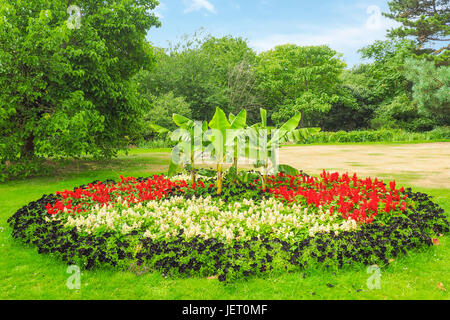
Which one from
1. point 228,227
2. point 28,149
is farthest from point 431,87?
point 28,149

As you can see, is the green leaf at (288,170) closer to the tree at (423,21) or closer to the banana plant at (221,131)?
the banana plant at (221,131)

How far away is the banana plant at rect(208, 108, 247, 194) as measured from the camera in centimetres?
612

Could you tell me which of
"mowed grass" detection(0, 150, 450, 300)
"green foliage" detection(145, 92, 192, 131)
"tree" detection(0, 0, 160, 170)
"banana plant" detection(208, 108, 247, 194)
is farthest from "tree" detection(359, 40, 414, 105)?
"mowed grass" detection(0, 150, 450, 300)

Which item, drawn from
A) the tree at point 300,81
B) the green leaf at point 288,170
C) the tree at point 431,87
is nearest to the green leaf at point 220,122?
the green leaf at point 288,170

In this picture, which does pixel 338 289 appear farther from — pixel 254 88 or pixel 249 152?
pixel 254 88

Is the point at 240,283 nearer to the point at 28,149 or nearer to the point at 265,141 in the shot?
the point at 265,141

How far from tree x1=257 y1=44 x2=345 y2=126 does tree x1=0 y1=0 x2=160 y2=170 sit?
92.1 feet

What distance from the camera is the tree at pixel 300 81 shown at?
38.8 metres

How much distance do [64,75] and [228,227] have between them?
972cm

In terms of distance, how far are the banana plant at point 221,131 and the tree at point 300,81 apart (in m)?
32.5

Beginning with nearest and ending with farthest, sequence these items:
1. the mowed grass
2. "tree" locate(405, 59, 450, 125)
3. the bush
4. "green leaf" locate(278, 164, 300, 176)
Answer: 1. the mowed grass
2. "green leaf" locate(278, 164, 300, 176)
3. "tree" locate(405, 59, 450, 125)
4. the bush

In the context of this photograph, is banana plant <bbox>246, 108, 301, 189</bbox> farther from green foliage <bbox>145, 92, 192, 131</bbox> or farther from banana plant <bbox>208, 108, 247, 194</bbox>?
green foliage <bbox>145, 92, 192, 131</bbox>

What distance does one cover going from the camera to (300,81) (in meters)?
40.5

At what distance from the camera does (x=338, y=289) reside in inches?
138
